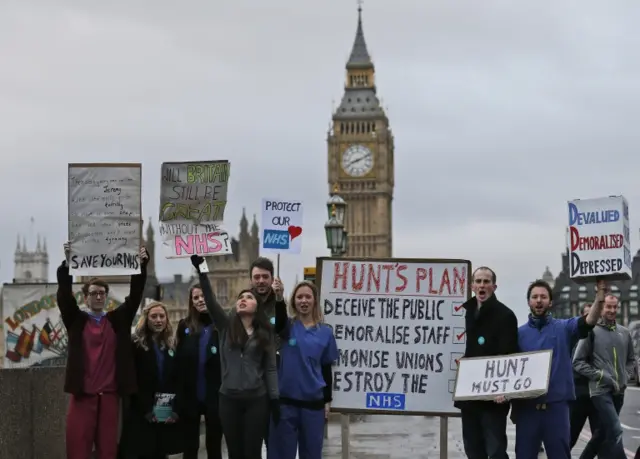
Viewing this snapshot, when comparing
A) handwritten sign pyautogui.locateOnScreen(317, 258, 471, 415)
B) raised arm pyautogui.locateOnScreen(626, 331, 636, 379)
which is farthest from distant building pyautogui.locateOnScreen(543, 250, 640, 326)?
handwritten sign pyautogui.locateOnScreen(317, 258, 471, 415)

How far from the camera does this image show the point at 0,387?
11.4m

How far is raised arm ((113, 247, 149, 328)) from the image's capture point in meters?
10.4

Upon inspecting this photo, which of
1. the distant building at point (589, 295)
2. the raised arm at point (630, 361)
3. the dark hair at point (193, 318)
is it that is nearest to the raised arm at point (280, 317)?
the dark hair at point (193, 318)

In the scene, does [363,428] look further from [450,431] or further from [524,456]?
[524,456]

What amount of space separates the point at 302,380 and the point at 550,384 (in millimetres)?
1813

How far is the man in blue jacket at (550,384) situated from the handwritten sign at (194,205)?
2348 millimetres

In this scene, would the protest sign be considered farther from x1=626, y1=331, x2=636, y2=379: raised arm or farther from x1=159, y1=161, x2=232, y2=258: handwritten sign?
x1=159, y1=161, x2=232, y2=258: handwritten sign

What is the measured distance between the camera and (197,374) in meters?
10.9

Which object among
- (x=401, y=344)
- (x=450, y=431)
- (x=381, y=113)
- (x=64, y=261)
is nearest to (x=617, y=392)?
(x=401, y=344)

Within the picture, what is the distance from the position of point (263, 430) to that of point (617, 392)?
370 cm

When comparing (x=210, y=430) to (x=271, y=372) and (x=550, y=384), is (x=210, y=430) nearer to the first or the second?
(x=271, y=372)

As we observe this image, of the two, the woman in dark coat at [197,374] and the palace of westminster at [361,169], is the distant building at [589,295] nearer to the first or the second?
the palace of westminster at [361,169]

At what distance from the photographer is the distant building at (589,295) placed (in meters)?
115

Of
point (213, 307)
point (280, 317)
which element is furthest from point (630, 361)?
point (213, 307)
